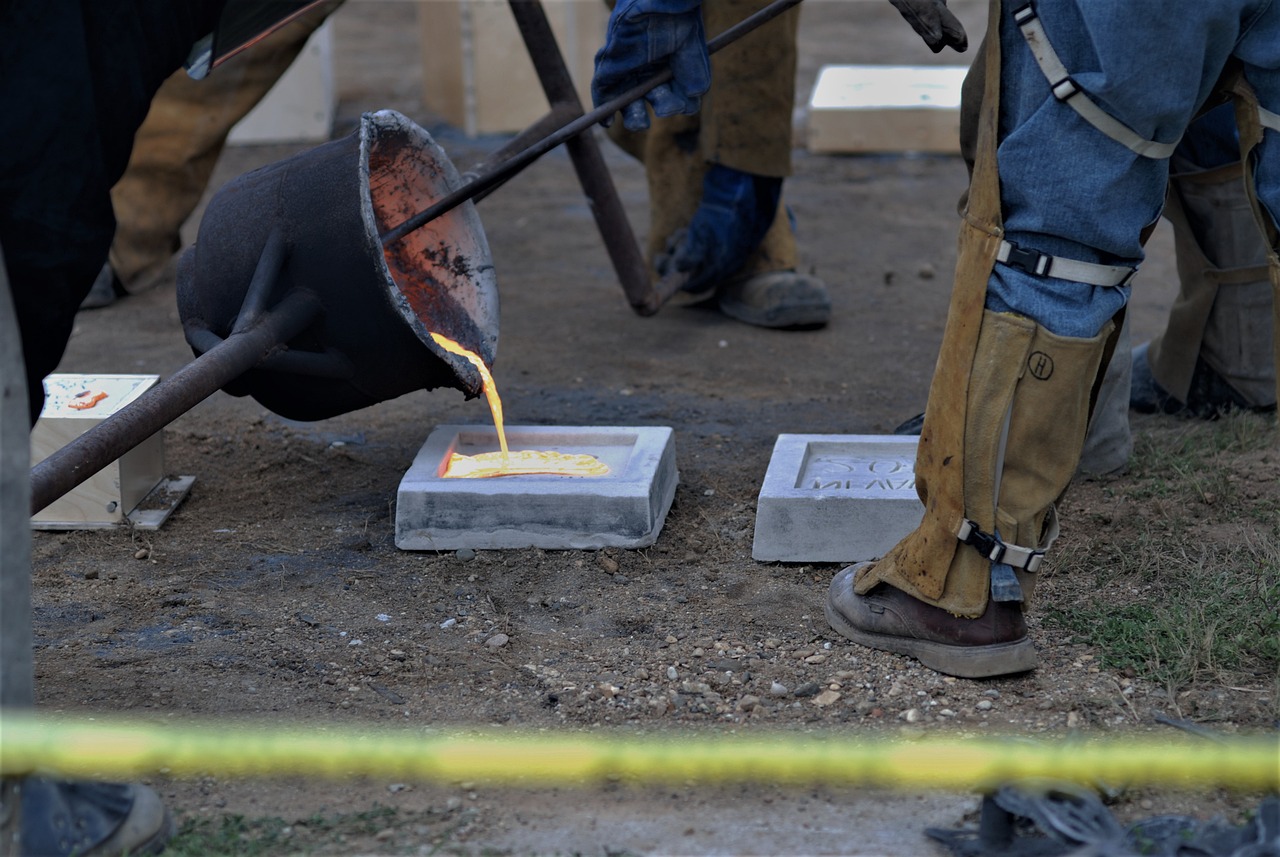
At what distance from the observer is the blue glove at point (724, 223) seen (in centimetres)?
447

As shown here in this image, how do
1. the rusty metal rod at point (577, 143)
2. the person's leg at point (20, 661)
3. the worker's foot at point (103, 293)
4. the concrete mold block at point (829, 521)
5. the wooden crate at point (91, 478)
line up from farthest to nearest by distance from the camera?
the worker's foot at point (103, 293)
the rusty metal rod at point (577, 143)
the wooden crate at point (91, 478)
the concrete mold block at point (829, 521)
the person's leg at point (20, 661)

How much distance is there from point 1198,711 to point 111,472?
2.21m

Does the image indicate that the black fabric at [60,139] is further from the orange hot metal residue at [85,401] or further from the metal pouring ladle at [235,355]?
the orange hot metal residue at [85,401]

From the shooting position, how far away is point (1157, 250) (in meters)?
5.50

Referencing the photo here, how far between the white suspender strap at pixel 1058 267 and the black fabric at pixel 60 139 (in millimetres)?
1354

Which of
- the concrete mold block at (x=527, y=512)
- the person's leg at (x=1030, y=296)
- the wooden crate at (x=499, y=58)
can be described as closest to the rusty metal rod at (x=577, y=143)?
the concrete mold block at (x=527, y=512)

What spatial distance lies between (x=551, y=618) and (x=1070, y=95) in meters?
1.33

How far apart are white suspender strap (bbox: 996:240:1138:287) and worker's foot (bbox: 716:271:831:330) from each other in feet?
8.10

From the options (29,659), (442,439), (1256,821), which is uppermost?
(29,659)

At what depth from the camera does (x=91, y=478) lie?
3.04 meters

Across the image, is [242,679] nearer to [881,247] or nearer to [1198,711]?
[1198,711]

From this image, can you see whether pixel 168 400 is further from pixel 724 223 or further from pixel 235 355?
pixel 724 223

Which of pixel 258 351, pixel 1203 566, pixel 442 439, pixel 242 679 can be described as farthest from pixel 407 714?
pixel 1203 566

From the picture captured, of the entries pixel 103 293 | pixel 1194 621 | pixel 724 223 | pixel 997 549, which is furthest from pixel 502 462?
pixel 103 293
